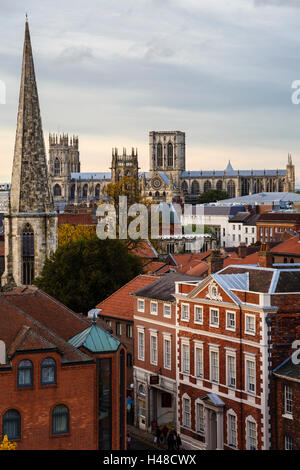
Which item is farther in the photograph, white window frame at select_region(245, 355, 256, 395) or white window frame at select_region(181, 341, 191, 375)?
white window frame at select_region(181, 341, 191, 375)

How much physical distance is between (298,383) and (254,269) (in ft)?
22.3

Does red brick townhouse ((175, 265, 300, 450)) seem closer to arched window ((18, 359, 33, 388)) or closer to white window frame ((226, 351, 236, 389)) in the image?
white window frame ((226, 351, 236, 389))

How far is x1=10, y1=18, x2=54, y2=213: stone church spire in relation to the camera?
56250 mm

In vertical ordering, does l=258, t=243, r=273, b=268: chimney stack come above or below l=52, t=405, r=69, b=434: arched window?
above

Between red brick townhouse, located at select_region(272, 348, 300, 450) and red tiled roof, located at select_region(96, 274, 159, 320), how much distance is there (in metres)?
16.6

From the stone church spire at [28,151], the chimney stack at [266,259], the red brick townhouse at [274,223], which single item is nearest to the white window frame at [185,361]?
the chimney stack at [266,259]

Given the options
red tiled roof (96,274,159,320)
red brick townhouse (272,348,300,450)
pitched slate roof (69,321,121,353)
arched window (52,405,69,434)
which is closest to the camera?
arched window (52,405,69,434)

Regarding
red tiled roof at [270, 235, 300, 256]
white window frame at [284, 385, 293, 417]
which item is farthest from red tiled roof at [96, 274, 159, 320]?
red tiled roof at [270, 235, 300, 256]

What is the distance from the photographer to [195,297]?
44.9 meters

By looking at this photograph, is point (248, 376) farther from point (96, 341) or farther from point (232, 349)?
point (96, 341)

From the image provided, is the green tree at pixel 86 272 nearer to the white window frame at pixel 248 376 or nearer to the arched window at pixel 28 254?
the arched window at pixel 28 254

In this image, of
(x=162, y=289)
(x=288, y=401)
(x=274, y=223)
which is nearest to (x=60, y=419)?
(x=288, y=401)

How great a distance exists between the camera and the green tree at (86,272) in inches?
2282

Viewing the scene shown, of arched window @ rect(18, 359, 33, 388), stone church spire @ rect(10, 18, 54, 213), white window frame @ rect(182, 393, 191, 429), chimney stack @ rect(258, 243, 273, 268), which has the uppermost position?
stone church spire @ rect(10, 18, 54, 213)
